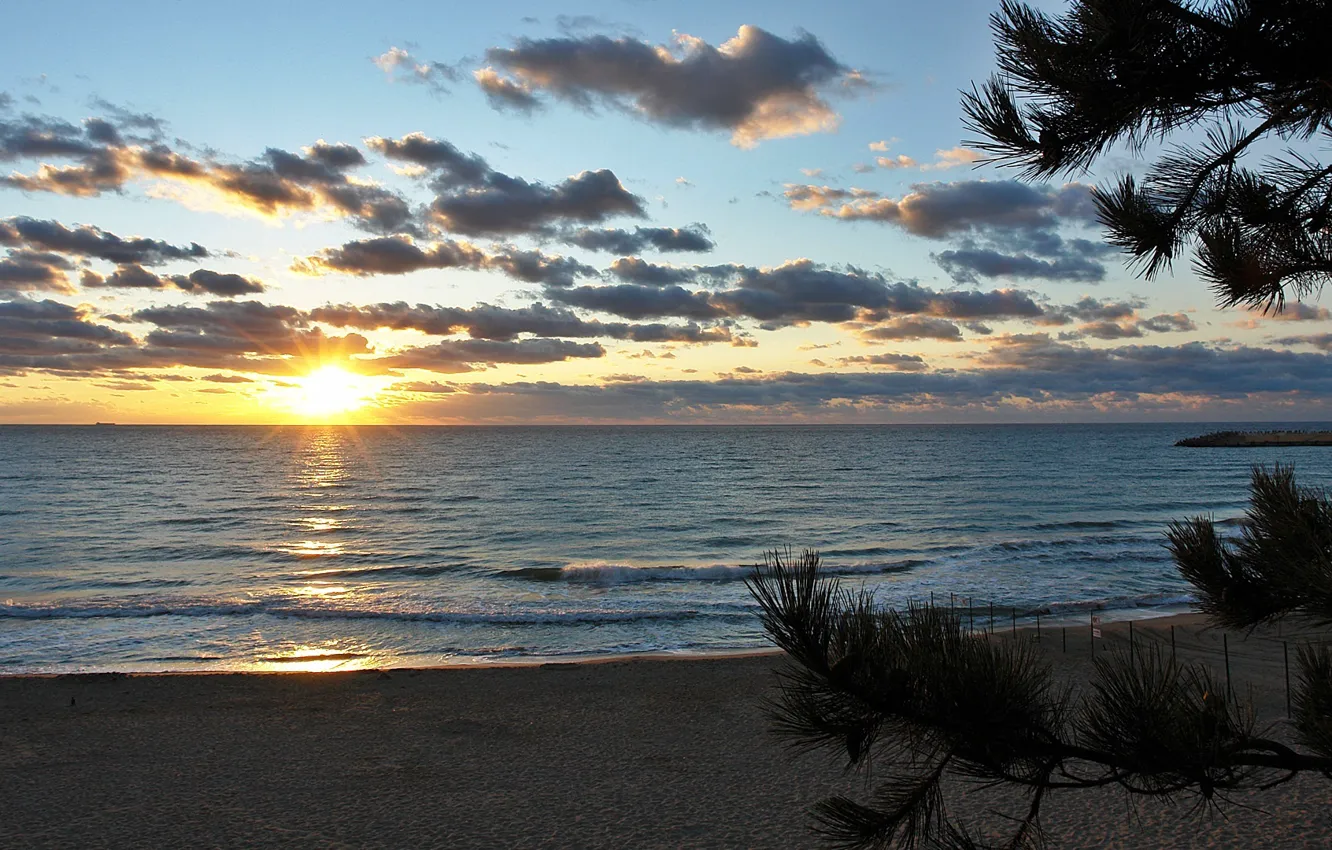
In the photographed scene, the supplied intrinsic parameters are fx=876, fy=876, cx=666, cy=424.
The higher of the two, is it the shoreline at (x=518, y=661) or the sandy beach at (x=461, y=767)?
the sandy beach at (x=461, y=767)

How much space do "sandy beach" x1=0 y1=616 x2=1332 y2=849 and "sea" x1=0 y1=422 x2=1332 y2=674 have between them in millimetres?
2686

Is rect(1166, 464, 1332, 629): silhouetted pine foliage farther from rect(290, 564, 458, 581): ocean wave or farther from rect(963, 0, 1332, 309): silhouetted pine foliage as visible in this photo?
rect(290, 564, 458, 581): ocean wave

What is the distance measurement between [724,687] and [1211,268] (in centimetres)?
Answer: 1240

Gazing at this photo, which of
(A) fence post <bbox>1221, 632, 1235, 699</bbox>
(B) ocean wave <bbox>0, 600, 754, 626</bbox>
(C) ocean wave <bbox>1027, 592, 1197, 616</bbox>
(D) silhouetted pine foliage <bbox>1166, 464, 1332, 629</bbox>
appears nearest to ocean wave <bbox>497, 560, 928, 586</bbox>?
(B) ocean wave <bbox>0, 600, 754, 626</bbox>

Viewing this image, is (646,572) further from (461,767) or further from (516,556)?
(461,767)

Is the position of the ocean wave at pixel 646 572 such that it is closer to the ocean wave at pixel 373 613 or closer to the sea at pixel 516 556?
the sea at pixel 516 556

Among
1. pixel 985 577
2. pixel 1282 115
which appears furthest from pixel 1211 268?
pixel 985 577

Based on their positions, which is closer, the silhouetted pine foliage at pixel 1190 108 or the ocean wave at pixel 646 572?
the silhouetted pine foliage at pixel 1190 108

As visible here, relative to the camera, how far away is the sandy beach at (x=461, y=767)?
891cm

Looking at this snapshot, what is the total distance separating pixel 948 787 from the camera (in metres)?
9.78

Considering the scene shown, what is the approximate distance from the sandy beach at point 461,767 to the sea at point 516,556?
2686mm

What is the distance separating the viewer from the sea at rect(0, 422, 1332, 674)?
20.6 metres

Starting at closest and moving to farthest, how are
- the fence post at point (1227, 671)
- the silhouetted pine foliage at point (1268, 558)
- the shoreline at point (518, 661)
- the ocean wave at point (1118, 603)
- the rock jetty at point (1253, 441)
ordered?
the fence post at point (1227, 671) < the silhouetted pine foliage at point (1268, 558) < the shoreline at point (518, 661) < the ocean wave at point (1118, 603) < the rock jetty at point (1253, 441)

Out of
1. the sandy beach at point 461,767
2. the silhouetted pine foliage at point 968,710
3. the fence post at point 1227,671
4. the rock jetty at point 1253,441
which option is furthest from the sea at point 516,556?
the rock jetty at point 1253,441
